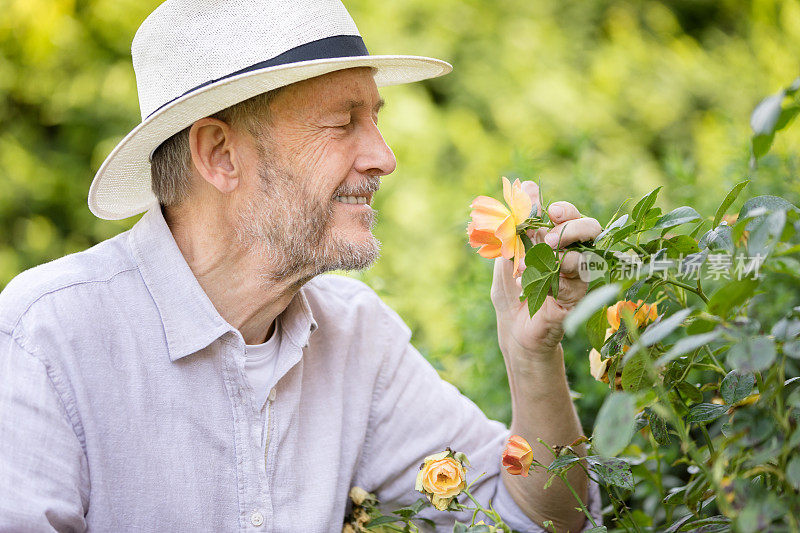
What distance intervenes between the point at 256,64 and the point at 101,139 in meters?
3.14

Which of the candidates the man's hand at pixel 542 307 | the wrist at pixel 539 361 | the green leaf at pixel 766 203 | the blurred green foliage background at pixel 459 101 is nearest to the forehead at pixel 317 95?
the man's hand at pixel 542 307

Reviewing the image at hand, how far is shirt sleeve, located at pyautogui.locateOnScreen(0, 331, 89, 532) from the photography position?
4.01 feet

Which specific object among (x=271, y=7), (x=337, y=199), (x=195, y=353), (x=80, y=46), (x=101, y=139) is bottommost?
(x=195, y=353)

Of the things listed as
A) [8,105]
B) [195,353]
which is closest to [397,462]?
[195,353]

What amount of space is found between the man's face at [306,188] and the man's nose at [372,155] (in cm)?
3

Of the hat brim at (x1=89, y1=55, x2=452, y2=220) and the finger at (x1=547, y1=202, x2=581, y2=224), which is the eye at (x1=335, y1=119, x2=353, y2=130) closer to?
the hat brim at (x1=89, y1=55, x2=452, y2=220)

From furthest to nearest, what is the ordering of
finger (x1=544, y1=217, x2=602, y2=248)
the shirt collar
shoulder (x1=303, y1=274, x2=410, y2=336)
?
shoulder (x1=303, y1=274, x2=410, y2=336) < the shirt collar < finger (x1=544, y1=217, x2=602, y2=248)

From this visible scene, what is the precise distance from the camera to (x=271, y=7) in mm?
1466

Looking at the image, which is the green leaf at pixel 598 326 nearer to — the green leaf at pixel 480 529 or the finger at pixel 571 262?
the finger at pixel 571 262

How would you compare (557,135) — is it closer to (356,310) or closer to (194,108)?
(356,310)

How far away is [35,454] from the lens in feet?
4.17

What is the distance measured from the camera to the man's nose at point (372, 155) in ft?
5.19

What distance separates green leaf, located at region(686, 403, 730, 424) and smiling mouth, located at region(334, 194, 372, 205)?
2.67 ft

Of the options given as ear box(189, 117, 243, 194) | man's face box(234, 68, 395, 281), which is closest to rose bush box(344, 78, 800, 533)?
man's face box(234, 68, 395, 281)
